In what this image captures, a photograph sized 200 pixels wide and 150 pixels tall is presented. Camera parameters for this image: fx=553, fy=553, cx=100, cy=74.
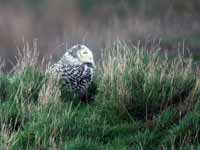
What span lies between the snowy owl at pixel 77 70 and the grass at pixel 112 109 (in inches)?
4.9

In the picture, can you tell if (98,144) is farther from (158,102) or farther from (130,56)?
(130,56)

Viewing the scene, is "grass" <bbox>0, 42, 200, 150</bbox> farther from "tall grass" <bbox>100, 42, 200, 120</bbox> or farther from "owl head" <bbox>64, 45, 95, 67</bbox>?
"owl head" <bbox>64, 45, 95, 67</bbox>

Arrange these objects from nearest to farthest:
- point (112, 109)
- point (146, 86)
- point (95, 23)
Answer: point (112, 109) < point (146, 86) < point (95, 23)

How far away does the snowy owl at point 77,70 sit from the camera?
6.82 meters

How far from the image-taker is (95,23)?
13.9m

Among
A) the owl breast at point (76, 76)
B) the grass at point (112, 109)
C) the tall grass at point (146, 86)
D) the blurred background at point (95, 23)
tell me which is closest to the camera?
→ the grass at point (112, 109)

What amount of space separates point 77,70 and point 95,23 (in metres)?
7.20

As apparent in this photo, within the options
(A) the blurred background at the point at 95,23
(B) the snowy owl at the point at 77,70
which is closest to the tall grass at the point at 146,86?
(B) the snowy owl at the point at 77,70

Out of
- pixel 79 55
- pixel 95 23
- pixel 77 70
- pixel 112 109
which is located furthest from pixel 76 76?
pixel 95 23

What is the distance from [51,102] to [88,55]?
44.1 inches

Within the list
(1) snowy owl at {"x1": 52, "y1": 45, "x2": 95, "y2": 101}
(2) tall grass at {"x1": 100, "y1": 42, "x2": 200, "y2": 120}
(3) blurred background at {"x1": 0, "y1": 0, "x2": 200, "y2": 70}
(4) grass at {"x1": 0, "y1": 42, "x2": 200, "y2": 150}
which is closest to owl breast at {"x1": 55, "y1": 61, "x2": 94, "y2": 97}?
(1) snowy owl at {"x1": 52, "y1": 45, "x2": 95, "y2": 101}

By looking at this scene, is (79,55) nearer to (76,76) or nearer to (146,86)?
(76,76)

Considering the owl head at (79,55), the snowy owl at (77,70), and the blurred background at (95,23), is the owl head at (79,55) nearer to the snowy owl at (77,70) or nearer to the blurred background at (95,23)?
the snowy owl at (77,70)

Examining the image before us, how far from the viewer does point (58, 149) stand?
509 cm
